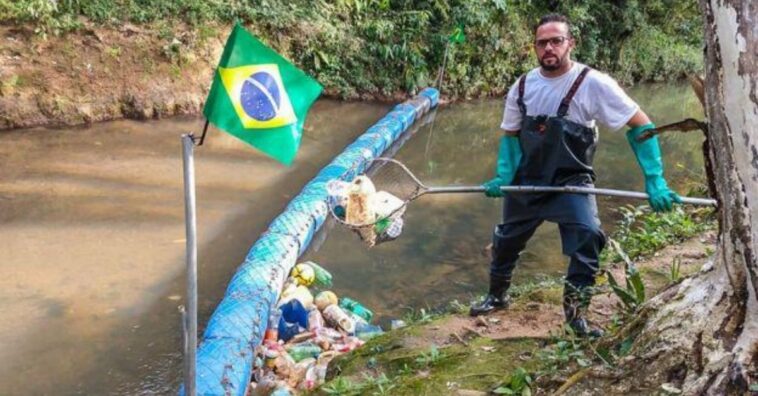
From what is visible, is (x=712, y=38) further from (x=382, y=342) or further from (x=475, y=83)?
(x=475, y=83)

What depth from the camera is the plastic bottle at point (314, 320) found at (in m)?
4.72

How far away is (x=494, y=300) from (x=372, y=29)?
31.7ft

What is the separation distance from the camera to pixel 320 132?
10125 millimetres

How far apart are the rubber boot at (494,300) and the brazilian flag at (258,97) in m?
1.93

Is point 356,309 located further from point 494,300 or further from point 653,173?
point 653,173

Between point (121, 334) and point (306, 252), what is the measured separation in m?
1.97

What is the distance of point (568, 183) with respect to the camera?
355 centimetres

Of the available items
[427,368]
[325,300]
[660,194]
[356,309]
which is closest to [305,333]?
[325,300]

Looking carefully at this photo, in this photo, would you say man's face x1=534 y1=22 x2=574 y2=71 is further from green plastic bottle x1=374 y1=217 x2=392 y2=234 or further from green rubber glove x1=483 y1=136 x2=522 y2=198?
green plastic bottle x1=374 y1=217 x2=392 y2=234

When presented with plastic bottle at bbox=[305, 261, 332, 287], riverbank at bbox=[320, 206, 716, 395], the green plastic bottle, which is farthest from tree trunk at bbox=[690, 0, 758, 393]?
plastic bottle at bbox=[305, 261, 332, 287]

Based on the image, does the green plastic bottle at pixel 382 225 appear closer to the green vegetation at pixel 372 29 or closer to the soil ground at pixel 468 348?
the soil ground at pixel 468 348

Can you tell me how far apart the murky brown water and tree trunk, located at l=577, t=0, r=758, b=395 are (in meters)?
2.98

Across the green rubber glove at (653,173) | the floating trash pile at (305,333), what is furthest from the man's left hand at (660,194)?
the floating trash pile at (305,333)

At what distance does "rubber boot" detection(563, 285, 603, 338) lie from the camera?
3.46 m
